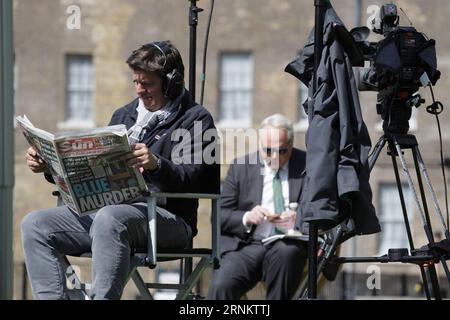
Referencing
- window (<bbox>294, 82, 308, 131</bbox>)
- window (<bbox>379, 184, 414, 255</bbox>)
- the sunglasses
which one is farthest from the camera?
window (<bbox>379, 184, 414, 255</bbox>)

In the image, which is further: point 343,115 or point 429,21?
point 429,21

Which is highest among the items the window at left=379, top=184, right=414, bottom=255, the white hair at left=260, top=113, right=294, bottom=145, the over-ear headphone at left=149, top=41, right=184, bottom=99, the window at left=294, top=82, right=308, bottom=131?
the window at left=294, top=82, right=308, bottom=131

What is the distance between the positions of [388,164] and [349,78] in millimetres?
18731

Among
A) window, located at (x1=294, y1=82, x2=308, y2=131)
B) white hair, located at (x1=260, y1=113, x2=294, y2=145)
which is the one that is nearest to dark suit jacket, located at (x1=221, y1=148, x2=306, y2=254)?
white hair, located at (x1=260, y1=113, x2=294, y2=145)

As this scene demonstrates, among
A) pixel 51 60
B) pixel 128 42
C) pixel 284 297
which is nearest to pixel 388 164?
pixel 128 42

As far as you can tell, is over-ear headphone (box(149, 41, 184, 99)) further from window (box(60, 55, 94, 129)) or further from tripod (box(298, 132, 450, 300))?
window (box(60, 55, 94, 129))

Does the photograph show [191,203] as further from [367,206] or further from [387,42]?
[387,42]

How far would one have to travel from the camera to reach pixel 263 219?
664 centimetres

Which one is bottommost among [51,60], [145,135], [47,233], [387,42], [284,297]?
[284,297]

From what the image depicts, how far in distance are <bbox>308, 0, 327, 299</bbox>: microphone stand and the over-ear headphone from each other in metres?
0.66

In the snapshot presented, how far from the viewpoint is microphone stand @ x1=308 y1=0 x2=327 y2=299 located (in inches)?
186

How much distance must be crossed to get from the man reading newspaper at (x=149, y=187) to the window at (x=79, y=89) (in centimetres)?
1909

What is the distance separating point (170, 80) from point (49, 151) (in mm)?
688

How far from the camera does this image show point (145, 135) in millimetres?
5195
